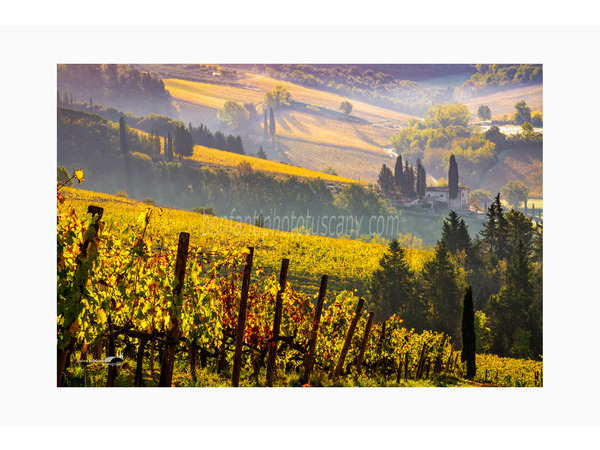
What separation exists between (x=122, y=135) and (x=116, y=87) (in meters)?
0.97

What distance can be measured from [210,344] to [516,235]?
5539 mm

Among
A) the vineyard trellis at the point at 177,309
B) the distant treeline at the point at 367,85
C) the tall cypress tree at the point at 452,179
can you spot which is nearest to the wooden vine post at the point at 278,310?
the vineyard trellis at the point at 177,309

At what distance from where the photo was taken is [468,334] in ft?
33.1

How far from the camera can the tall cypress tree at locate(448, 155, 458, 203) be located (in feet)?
34.1

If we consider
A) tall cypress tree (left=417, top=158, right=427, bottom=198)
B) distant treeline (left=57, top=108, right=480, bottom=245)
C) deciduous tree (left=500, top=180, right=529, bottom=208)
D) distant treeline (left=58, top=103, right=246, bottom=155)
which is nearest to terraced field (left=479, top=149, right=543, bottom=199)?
deciduous tree (left=500, top=180, right=529, bottom=208)

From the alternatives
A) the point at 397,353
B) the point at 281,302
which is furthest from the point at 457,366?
the point at 281,302

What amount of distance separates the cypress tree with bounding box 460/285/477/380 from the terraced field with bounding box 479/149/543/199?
1.78m

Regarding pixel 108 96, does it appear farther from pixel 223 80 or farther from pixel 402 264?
pixel 402 264

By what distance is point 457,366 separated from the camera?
32.4 ft

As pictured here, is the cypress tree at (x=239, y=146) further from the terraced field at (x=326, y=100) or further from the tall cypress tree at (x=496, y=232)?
the tall cypress tree at (x=496, y=232)

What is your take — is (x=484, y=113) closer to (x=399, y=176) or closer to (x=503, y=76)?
(x=503, y=76)

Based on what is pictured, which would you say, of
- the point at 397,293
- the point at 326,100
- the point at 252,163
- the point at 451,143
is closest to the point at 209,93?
the point at 252,163

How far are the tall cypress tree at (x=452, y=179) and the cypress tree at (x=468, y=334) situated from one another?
1.58 metres

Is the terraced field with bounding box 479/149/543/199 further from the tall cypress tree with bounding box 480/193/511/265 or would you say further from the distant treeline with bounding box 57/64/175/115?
the distant treeline with bounding box 57/64/175/115
